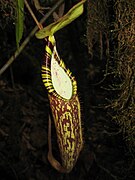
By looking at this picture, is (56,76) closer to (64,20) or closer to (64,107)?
(64,107)

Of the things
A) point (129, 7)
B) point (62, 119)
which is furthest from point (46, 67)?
point (129, 7)

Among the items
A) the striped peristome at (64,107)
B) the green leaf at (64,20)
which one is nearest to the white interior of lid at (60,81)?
the striped peristome at (64,107)

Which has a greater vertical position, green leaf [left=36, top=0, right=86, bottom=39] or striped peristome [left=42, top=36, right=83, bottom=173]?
green leaf [left=36, top=0, right=86, bottom=39]

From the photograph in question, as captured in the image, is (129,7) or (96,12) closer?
(129,7)

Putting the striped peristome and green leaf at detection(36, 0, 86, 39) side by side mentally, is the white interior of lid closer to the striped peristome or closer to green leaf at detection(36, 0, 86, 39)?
the striped peristome

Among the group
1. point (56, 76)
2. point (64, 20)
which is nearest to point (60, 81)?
point (56, 76)

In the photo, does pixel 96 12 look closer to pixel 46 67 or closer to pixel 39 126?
pixel 46 67

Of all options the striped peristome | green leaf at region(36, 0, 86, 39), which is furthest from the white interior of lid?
green leaf at region(36, 0, 86, 39)
